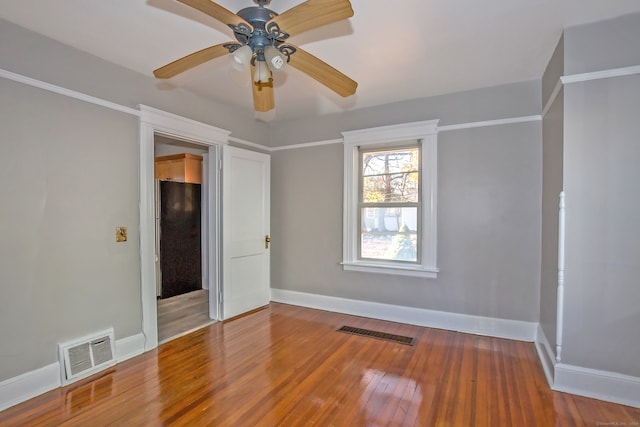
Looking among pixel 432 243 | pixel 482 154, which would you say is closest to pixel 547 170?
pixel 482 154

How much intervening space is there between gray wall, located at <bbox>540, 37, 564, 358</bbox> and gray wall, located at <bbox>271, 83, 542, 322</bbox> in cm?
13

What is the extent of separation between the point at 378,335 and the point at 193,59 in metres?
2.99

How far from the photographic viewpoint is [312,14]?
1.45 meters

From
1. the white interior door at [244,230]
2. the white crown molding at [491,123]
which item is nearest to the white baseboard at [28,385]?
the white interior door at [244,230]

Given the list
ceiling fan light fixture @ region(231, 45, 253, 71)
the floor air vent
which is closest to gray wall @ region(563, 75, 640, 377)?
the floor air vent

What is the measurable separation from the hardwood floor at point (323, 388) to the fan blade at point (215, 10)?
2.30m

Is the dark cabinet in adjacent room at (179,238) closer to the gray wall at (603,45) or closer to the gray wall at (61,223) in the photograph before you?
the gray wall at (61,223)

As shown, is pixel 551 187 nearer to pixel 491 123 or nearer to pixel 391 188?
pixel 491 123

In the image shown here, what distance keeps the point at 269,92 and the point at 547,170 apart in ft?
8.41

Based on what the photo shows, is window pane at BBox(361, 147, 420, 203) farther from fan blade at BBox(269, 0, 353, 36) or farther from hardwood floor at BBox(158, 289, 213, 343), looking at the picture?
hardwood floor at BBox(158, 289, 213, 343)

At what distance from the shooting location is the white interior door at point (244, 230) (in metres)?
3.75

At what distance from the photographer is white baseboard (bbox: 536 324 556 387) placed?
2345mm

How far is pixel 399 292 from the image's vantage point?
3.67 metres

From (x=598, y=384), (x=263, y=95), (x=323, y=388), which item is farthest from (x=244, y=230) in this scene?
(x=598, y=384)
